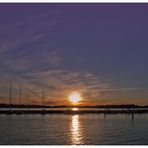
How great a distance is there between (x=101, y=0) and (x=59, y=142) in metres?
26.0

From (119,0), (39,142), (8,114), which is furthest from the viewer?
(8,114)

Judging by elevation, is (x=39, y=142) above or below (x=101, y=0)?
below

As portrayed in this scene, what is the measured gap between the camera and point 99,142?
35812mm

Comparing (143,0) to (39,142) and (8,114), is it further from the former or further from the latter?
(8,114)

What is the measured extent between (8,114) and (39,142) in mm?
54326

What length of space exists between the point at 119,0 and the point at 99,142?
2658cm

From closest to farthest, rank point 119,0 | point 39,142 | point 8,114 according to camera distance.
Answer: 1. point 119,0
2. point 39,142
3. point 8,114

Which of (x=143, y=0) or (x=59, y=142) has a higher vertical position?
(x=143, y=0)

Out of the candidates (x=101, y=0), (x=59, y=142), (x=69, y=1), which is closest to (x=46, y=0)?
(x=69, y=1)

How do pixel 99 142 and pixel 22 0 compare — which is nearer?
pixel 22 0

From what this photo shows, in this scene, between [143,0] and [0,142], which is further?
[0,142]

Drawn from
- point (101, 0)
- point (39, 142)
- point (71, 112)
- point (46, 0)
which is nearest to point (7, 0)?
point (46, 0)

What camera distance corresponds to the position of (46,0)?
1111 cm

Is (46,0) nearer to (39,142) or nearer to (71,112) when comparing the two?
(39,142)
